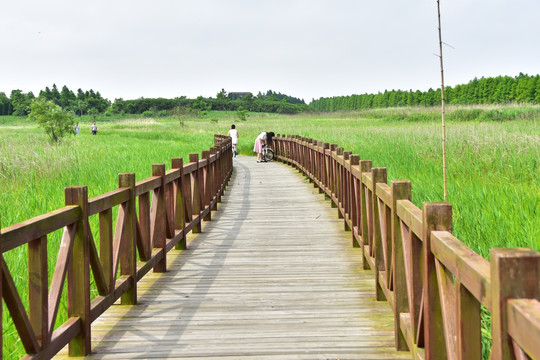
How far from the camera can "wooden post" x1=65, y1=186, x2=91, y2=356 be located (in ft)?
12.7

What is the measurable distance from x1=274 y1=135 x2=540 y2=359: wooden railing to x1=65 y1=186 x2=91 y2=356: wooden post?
2028 millimetres

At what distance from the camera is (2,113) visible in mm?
145250

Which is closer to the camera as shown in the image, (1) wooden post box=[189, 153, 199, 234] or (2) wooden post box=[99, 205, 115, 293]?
(2) wooden post box=[99, 205, 115, 293]

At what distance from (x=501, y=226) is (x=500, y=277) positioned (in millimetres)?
4484

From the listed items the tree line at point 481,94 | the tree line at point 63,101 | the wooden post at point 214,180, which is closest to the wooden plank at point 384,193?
the wooden post at point 214,180

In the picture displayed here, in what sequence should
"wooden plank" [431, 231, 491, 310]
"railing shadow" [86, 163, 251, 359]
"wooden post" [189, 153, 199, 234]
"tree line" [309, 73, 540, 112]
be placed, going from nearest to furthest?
"wooden plank" [431, 231, 491, 310]
"railing shadow" [86, 163, 251, 359]
"wooden post" [189, 153, 199, 234]
"tree line" [309, 73, 540, 112]

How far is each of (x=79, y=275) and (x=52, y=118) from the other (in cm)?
3197

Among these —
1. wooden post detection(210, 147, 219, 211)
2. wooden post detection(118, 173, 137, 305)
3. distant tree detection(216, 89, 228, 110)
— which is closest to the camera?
wooden post detection(118, 173, 137, 305)

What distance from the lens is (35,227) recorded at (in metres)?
3.24

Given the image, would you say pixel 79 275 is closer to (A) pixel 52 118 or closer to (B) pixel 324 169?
(B) pixel 324 169

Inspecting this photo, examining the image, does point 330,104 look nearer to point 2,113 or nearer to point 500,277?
point 2,113

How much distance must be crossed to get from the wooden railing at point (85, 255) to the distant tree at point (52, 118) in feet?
93.9

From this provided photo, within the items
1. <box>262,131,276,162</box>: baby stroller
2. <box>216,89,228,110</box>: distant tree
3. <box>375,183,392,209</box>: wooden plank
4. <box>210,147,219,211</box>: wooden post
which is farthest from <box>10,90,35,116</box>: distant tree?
<box>375,183,392,209</box>: wooden plank

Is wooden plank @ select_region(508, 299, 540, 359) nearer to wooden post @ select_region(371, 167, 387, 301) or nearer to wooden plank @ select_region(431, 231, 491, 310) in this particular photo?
wooden plank @ select_region(431, 231, 491, 310)
